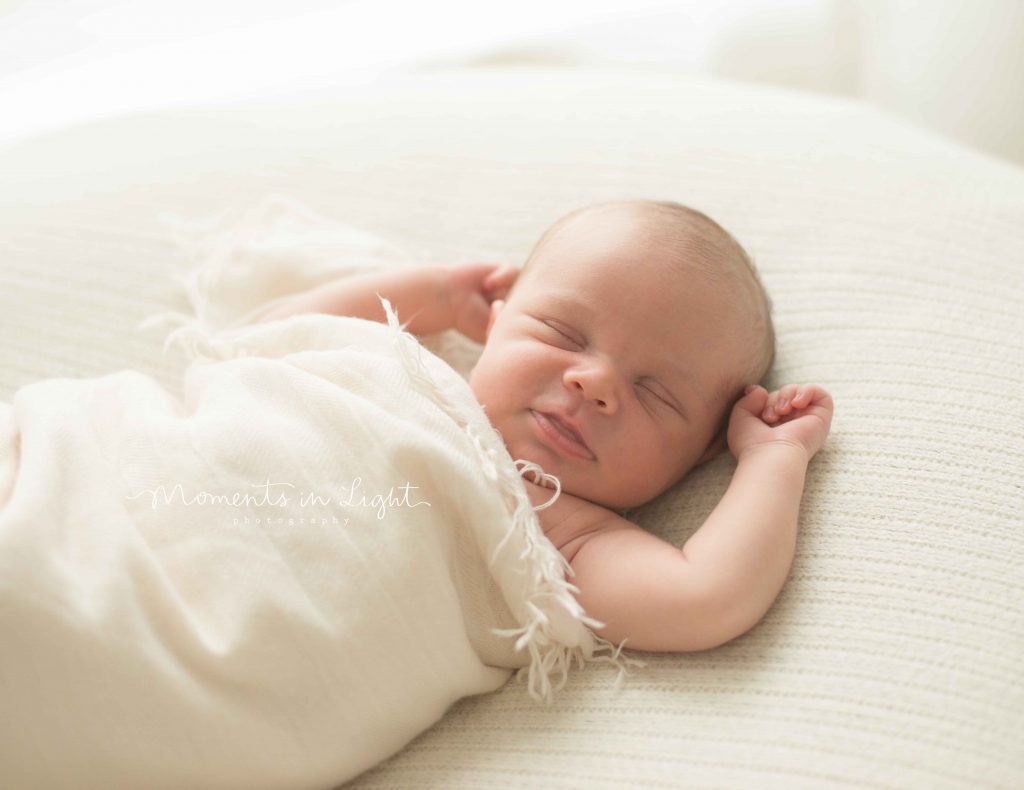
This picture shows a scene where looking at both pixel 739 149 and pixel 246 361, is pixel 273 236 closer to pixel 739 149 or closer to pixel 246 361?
pixel 246 361

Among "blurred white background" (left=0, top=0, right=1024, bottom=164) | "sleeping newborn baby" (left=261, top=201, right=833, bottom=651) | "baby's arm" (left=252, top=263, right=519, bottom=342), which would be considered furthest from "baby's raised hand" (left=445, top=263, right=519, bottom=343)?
"blurred white background" (left=0, top=0, right=1024, bottom=164)

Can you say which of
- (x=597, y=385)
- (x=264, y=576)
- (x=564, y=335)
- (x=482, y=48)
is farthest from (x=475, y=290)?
(x=482, y=48)

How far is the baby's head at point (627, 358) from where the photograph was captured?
1177 mm

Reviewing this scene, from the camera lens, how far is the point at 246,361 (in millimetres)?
1213

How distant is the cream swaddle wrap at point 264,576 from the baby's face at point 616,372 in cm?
7

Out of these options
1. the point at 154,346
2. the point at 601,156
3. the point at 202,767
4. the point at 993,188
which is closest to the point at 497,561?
the point at 202,767

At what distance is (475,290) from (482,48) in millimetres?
924

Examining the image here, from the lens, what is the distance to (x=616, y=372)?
1178mm

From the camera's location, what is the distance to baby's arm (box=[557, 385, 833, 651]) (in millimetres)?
1053

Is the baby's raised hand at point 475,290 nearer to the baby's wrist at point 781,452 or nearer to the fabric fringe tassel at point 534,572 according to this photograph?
the fabric fringe tassel at point 534,572

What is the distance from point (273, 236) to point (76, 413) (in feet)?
1.58

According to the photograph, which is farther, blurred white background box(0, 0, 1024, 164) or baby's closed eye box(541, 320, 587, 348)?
blurred white background box(0, 0, 1024, 164)

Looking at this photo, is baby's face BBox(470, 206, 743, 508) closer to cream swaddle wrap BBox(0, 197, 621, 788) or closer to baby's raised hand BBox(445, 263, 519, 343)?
cream swaddle wrap BBox(0, 197, 621, 788)

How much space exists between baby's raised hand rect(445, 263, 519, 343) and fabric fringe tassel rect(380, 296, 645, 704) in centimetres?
30
